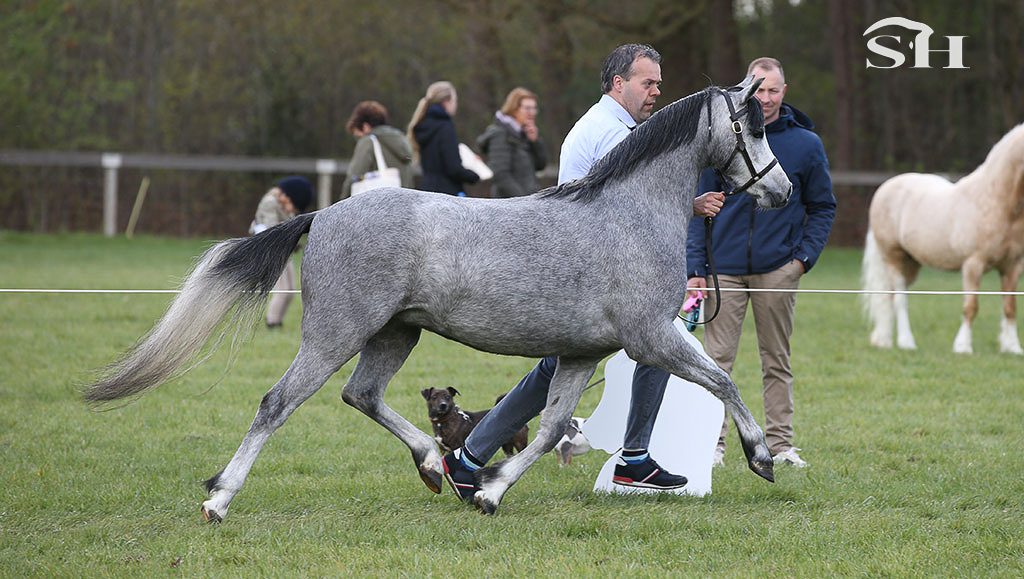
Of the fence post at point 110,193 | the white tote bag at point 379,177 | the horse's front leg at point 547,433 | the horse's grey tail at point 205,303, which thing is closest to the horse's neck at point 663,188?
the horse's front leg at point 547,433

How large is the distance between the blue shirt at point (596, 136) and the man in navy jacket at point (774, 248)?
1.13 metres

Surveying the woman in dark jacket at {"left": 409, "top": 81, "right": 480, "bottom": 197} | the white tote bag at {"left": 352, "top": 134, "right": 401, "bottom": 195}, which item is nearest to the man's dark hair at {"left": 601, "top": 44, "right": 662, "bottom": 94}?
the white tote bag at {"left": 352, "top": 134, "right": 401, "bottom": 195}

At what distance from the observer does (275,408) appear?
536 cm

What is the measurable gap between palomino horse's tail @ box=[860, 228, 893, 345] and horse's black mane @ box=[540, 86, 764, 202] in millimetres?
7474

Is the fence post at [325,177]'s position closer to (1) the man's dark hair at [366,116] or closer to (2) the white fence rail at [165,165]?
(2) the white fence rail at [165,165]

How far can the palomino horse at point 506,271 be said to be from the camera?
5.32 metres

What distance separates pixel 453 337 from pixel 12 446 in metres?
3.22

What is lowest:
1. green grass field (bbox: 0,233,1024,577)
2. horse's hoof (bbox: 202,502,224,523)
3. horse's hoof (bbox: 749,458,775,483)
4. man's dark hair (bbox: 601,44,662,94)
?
green grass field (bbox: 0,233,1024,577)

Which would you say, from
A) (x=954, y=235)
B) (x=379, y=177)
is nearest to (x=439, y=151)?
(x=379, y=177)

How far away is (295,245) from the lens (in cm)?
565

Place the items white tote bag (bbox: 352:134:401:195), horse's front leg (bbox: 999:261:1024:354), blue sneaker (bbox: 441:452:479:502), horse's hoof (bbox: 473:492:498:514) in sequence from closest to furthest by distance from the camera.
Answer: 1. horse's hoof (bbox: 473:492:498:514)
2. blue sneaker (bbox: 441:452:479:502)
3. horse's front leg (bbox: 999:261:1024:354)
4. white tote bag (bbox: 352:134:401:195)

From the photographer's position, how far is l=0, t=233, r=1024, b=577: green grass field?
5012mm

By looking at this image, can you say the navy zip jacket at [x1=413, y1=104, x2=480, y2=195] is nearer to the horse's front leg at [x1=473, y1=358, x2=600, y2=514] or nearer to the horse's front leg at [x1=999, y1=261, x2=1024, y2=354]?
the horse's front leg at [x1=999, y1=261, x2=1024, y2=354]

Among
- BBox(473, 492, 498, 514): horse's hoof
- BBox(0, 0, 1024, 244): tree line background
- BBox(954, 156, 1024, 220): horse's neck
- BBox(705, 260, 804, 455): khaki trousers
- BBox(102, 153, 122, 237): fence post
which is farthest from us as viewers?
BBox(0, 0, 1024, 244): tree line background
